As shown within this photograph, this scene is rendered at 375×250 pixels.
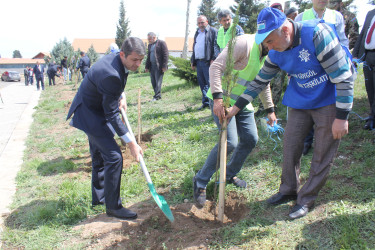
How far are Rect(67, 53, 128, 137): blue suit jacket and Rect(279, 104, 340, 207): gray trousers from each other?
5.28 ft

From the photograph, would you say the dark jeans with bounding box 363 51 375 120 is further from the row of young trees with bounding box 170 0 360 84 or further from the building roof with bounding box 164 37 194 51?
the building roof with bounding box 164 37 194 51

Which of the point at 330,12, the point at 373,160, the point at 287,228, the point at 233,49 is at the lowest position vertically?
the point at 287,228

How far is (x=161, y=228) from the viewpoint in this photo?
9.47 feet

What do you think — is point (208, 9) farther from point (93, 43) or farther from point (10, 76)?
point (93, 43)

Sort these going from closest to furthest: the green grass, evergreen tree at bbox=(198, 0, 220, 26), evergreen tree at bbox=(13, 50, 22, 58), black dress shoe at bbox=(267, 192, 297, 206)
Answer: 1. the green grass
2. black dress shoe at bbox=(267, 192, 297, 206)
3. evergreen tree at bbox=(198, 0, 220, 26)
4. evergreen tree at bbox=(13, 50, 22, 58)

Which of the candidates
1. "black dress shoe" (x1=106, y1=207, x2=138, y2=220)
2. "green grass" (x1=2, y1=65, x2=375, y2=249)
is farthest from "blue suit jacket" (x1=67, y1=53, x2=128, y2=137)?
"green grass" (x1=2, y1=65, x2=375, y2=249)

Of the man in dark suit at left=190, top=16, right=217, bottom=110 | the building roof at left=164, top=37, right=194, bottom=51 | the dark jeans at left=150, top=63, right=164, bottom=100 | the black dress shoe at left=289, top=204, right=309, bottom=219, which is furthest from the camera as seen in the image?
the building roof at left=164, top=37, right=194, bottom=51

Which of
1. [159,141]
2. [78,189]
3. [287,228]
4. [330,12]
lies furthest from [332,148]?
[159,141]

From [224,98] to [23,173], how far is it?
11.9ft

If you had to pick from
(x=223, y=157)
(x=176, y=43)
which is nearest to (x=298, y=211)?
(x=223, y=157)

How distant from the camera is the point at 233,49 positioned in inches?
101

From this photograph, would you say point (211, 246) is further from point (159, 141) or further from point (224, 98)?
point (159, 141)

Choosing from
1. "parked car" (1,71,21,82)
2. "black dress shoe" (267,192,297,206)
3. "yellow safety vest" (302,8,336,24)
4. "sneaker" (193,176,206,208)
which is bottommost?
"parked car" (1,71,21,82)

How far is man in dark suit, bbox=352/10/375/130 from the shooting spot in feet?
13.6
